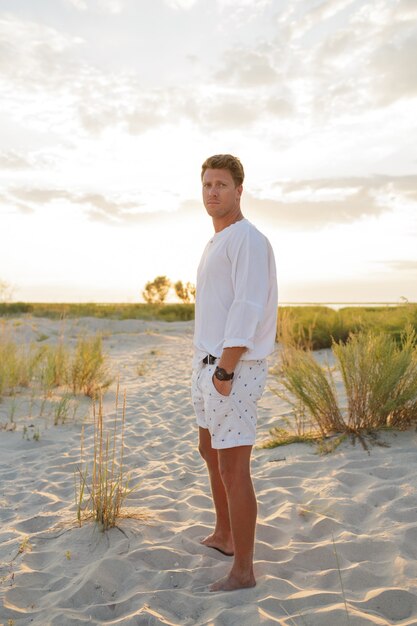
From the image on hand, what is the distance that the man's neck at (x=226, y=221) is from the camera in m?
2.72

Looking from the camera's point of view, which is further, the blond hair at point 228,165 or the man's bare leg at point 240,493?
the blond hair at point 228,165

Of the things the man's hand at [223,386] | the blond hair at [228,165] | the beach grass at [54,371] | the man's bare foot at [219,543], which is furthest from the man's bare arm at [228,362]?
the beach grass at [54,371]

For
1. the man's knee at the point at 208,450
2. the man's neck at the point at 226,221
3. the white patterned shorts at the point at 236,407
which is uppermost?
the man's neck at the point at 226,221

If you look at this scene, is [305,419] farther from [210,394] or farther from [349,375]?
[210,394]

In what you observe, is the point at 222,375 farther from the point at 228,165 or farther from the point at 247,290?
the point at 228,165

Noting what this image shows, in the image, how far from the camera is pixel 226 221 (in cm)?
272

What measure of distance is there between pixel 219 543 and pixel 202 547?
0.36 feet

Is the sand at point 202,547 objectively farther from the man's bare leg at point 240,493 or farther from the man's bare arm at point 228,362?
the man's bare arm at point 228,362

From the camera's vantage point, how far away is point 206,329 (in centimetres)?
262

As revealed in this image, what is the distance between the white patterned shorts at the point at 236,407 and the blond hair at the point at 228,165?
35.1 inches

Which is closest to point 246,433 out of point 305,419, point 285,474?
point 285,474

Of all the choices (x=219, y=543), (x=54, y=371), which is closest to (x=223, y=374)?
(x=219, y=543)

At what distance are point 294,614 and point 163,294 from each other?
31.9 metres

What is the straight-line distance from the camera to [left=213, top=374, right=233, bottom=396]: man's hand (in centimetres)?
242
